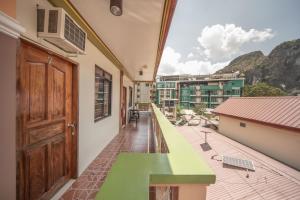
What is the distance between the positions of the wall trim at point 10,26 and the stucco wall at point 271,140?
9.73m

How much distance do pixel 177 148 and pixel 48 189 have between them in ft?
6.19

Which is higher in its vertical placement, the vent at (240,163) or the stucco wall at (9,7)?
the stucco wall at (9,7)

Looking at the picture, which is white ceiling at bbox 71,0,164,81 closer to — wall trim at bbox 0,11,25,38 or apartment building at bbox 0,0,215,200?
apartment building at bbox 0,0,215,200

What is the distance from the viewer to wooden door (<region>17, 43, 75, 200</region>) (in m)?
1.52

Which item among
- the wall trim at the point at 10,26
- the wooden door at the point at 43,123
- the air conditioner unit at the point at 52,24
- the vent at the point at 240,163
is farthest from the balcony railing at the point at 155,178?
the vent at the point at 240,163

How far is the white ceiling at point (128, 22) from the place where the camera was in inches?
71.9

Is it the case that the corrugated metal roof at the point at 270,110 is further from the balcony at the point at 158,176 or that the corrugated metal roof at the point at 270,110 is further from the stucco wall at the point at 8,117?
the stucco wall at the point at 8,117

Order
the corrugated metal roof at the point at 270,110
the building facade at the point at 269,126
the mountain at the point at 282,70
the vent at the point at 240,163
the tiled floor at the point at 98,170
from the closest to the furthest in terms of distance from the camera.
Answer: the tiled floor at the point at 98,170, the vent at the point at 240,163, the building facade at the point at 269,126, the corrugated metal roof at the point at 270,110, the mountain at the point at 282,70

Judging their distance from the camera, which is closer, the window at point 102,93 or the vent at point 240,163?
the window at point 102,93

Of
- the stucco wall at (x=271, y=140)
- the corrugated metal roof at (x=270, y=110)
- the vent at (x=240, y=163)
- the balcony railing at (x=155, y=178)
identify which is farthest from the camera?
the corrugated metal roof at (x=270, y=110)

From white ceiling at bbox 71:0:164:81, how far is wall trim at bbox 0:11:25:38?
0.79 metres

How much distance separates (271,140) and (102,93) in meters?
9.27

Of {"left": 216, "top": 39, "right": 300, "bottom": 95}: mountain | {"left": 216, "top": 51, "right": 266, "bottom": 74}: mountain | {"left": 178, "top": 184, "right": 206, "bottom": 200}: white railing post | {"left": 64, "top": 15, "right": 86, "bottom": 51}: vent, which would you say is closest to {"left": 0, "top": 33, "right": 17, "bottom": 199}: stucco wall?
{"left": 64, "top": 15, "right": 86, "bottom": 51}: vent

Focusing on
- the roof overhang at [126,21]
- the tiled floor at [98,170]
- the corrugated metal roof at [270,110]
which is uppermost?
the roof overhang at [126,21]
